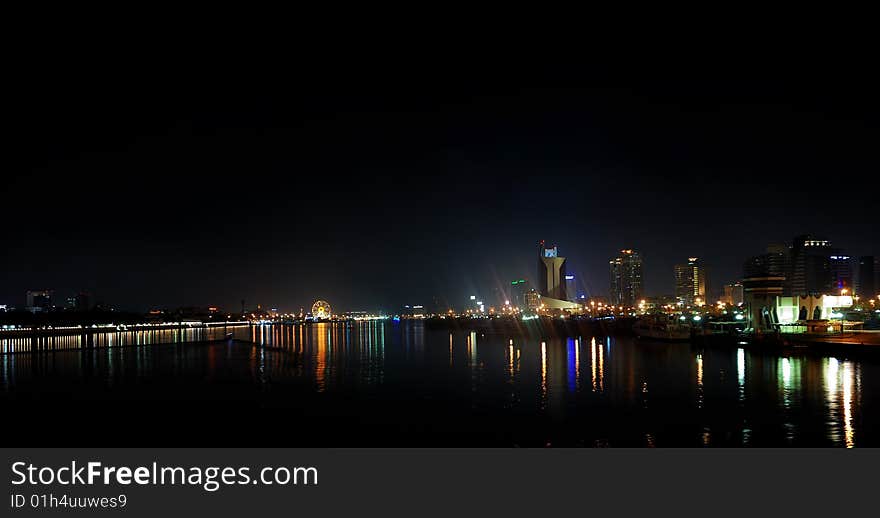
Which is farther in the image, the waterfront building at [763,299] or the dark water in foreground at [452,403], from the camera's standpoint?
the waterfront building at [763,299]

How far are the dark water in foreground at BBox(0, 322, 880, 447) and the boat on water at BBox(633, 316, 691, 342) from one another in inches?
759

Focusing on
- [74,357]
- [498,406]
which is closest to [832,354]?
[498,406]

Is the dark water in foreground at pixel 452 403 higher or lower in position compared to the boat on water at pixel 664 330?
higher

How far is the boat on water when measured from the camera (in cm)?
5759

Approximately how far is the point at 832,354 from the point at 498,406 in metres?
25.6

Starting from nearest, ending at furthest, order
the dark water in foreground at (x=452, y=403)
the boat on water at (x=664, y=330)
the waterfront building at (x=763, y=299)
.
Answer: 1. the dark water in foreground at (x=452, y=403)
2. the waterfront building at (x=763, y=299)
3. the boat on water at (x=664, y=330)

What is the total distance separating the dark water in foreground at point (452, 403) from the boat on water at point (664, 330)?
19.3 m

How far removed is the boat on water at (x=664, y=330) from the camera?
2267 inches

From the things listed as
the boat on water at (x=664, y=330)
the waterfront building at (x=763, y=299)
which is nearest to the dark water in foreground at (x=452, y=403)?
the waterfront building at (x=763, y=299)

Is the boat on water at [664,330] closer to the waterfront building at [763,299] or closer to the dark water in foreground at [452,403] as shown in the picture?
the waterfront building at [763,299]

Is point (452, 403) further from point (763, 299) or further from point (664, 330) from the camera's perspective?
point (664, 330)

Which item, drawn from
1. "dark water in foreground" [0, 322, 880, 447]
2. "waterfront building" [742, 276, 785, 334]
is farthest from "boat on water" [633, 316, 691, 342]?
"dark water in foreground" [0, 322, 880, 447]

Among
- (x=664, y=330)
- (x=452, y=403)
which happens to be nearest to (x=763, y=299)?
(x=664, y=330)

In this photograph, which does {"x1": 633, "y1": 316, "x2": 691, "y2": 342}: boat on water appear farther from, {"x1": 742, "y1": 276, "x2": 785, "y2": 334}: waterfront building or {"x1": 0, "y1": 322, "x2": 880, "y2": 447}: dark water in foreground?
{"x1": 0, "y1": 322, "x2": 880, "y2": 447}: dark water in foreground
